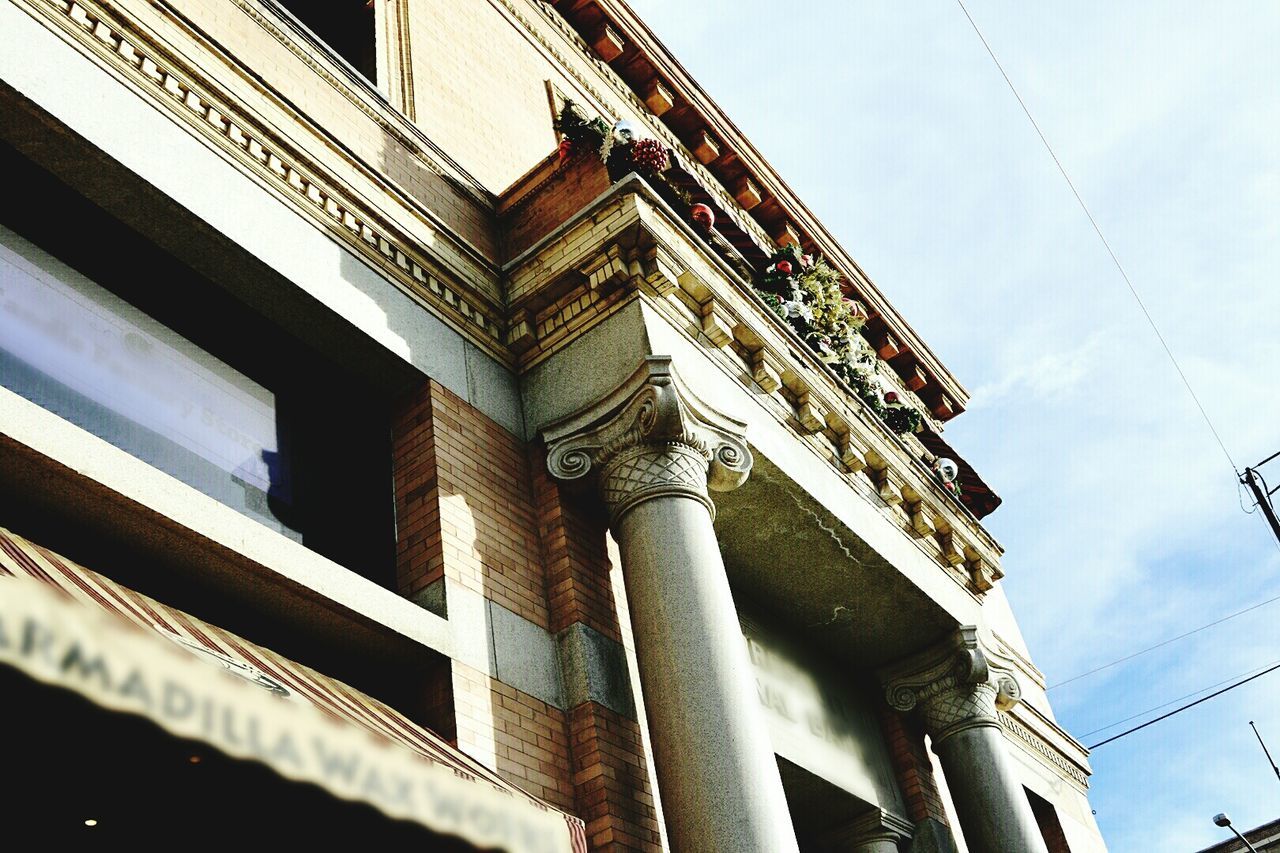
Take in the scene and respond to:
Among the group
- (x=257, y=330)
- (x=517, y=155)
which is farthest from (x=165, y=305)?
(x=517, y=155)

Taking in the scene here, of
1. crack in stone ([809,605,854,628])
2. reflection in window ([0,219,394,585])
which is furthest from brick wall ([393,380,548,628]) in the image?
crack in stone ([809,605,854,628])

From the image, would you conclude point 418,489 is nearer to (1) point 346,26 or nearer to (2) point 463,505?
(2) point 463,505

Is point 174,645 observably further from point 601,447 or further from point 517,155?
point 517,155

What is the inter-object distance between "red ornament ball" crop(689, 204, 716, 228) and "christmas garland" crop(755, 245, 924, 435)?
1.03 m

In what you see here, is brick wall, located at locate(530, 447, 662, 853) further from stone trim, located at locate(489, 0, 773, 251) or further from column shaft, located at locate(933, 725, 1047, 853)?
stone trim, located at locate(489, 0, 773, 251)

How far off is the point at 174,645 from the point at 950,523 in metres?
10.2

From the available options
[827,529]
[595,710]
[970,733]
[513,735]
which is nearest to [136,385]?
[513,735]

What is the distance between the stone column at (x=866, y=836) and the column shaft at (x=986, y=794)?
82 centimetres

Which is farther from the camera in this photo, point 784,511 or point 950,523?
point 950,523

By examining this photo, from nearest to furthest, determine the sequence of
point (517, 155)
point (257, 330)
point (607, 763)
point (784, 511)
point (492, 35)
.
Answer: point (607, 763) → point (257, 330) → point (784, 511) → point (517, 155) → point (492, 35)

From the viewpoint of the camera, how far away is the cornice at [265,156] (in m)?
7.52

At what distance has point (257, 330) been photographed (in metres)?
8.31

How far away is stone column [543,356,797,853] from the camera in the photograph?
7109 mm

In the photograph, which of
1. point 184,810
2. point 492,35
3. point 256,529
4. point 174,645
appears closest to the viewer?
point 174,645
